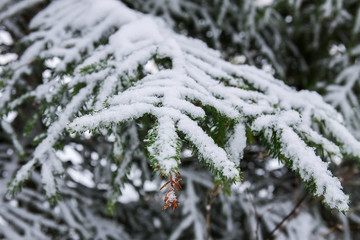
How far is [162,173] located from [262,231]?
1.97m

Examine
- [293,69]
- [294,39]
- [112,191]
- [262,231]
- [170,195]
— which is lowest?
[262,231]

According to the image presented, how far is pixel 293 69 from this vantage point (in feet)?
9.34

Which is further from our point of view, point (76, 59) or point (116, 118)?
point (76, 59)

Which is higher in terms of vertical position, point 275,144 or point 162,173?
point 162,173

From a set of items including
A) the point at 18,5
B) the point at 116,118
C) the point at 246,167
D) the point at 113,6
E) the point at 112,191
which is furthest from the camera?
the point at 246,167

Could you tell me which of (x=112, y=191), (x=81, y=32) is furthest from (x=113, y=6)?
(x=112, y=191)

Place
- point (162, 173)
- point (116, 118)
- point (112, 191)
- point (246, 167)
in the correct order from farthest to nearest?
point (246, 167), point (112, 191), point (116, 118), point (162, 173)

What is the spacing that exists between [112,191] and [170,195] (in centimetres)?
70

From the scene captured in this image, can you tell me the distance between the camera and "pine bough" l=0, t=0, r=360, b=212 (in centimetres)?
68

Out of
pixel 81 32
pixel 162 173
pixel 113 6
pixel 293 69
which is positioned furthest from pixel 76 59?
pixel 293 69

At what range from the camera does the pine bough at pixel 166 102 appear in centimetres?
68

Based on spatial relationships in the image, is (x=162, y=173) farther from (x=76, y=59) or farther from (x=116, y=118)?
(x=76, y=59)

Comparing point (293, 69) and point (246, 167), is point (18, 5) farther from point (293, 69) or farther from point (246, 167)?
point (293, 69)

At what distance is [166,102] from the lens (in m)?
0.74
